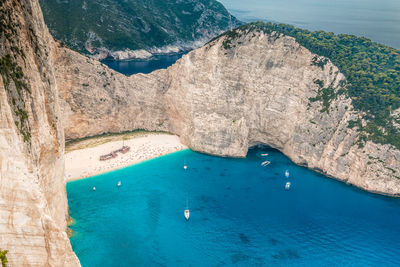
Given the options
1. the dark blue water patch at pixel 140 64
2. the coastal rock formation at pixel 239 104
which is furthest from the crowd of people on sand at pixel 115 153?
the dark blue water patch at pixel 140 64

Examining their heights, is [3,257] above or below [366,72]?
below

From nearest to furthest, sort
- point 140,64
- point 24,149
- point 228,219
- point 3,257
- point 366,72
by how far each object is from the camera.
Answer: point 3,257, point 24,149, point 228,219, point 366,72, point 140,64

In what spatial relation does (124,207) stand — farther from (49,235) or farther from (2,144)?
(2,144)

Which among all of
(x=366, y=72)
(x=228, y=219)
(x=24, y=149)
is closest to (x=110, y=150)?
(x=228, y=219)

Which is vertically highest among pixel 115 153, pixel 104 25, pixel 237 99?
pixel 104 25

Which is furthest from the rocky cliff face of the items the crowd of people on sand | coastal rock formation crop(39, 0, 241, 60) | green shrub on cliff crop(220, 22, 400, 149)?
coastal rock formation crop(39, 0, 241, 60)

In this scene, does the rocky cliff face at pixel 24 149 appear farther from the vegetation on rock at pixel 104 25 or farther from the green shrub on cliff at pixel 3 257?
the vegetation on rock at pixel 104 25

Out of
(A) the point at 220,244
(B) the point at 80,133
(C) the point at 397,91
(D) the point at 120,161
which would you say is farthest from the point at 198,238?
(C) the point at 397,91

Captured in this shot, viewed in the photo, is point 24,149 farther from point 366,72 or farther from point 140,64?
point 140,64
